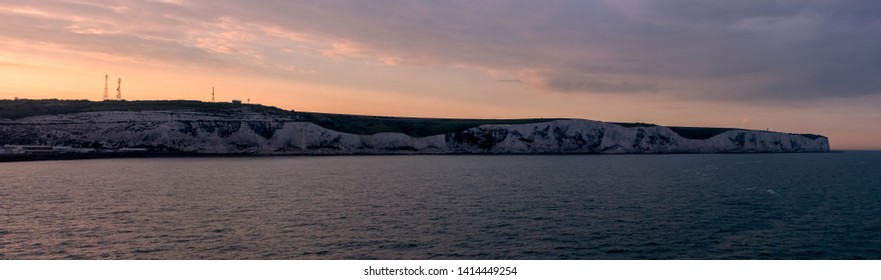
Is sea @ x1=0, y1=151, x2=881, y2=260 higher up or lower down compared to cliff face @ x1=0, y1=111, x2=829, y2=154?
lower down

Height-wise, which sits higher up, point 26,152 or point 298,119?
point 298,119

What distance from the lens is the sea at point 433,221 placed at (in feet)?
109

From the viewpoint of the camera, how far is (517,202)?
5488 centimetres

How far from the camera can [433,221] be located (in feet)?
139

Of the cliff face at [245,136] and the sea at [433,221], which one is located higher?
the cliff face at [245,136]

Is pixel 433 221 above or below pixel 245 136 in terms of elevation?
below

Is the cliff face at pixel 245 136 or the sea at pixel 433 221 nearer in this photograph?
the sea at pixel 433 221

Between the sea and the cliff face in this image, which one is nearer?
the sea

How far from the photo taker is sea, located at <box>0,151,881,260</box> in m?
33.3

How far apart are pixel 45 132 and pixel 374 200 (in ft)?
464

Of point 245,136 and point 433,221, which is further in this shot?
point 245,136

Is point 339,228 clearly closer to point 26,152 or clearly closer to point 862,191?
point 862,191

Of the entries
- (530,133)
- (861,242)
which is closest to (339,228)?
(861,242)
